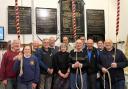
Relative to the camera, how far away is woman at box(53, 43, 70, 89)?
586cm

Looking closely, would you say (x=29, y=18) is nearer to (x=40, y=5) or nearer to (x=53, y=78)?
(x=40, y=5)

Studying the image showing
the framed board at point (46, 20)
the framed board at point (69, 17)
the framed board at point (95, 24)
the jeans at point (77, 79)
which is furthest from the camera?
the framed board at point (95, 24)

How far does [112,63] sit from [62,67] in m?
0.94

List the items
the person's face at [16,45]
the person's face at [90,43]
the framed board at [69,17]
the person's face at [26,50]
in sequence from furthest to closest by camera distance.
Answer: the framed board at [69,17]
the person's face at [90,43]
the person's face at [16,45]
the person's face at [26,50]

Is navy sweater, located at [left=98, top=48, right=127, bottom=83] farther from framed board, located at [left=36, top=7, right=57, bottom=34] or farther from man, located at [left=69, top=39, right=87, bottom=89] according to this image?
framed board, located at [left=36, top=7, right=57, bottom=34]

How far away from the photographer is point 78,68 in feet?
18.5

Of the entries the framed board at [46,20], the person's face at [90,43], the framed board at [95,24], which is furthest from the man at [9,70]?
the framed board at [95,24]

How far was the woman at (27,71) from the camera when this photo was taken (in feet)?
18.0

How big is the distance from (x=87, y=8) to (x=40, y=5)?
4.58ft

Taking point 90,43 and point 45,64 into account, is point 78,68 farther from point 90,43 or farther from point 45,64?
point 45,64

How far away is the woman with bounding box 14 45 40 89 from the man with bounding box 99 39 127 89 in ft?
3.95

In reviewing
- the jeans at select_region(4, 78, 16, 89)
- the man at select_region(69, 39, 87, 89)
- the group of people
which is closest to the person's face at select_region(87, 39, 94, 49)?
the group of people

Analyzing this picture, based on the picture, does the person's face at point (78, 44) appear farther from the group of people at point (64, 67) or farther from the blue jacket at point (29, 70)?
the blue jacket at point (29, 70)

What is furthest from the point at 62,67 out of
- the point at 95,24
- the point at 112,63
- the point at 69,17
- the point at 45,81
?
the point at 95,24
